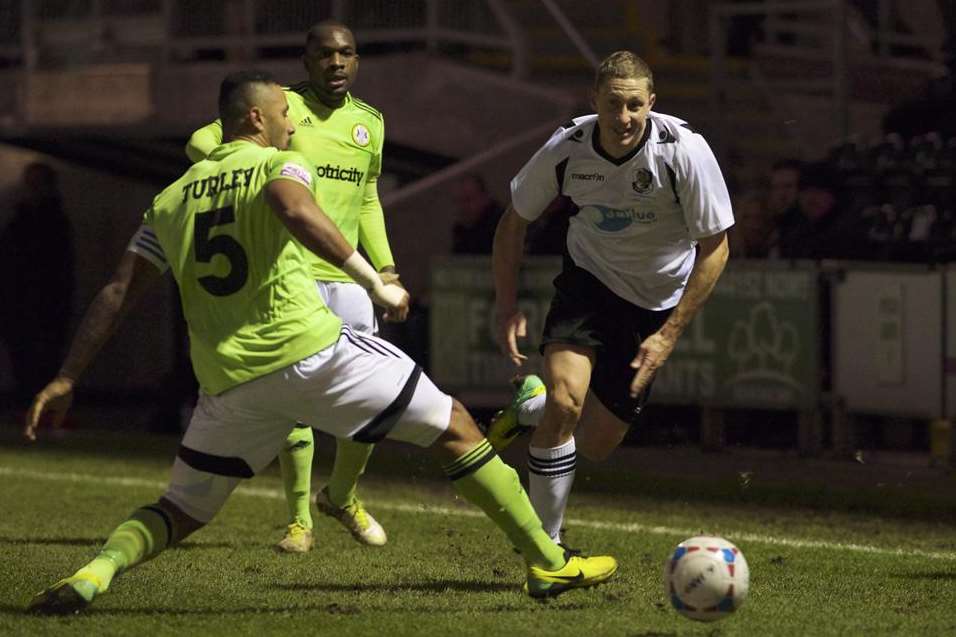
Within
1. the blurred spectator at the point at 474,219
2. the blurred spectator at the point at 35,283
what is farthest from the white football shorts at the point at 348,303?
the blurred spectator at the point at 35,283

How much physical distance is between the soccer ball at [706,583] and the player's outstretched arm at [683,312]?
110cm

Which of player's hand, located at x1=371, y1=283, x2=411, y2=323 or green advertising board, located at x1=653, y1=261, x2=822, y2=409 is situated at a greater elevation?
player's hand, located at x1=371, y1=283, x2=411, y2=323

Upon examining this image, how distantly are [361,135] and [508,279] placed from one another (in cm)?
136

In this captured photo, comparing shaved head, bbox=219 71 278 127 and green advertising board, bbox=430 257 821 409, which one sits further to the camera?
green advertising board, bbox=430 257 821 409

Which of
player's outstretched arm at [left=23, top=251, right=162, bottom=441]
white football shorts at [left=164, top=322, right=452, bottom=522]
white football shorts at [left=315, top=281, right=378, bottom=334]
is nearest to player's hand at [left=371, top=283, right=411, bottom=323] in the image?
white football shorts at [left=164, top=322, right=452, bottom=522]

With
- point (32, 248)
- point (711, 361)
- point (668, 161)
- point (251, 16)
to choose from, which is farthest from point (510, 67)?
point (668, 161)

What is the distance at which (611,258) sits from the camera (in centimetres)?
870

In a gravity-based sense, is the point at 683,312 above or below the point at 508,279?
below

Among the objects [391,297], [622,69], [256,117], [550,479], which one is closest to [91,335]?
[256,117]

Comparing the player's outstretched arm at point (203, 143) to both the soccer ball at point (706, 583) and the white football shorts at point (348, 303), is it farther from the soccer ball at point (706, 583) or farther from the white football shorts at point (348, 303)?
the soccer ball at point (706, 583)

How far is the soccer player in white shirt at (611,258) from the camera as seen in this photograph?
8.23 m

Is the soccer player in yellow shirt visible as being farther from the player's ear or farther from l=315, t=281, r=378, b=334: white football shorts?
the player's ear

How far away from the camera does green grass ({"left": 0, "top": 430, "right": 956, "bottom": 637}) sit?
7.54 metres

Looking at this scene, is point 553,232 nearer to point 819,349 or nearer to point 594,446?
point 819,349
